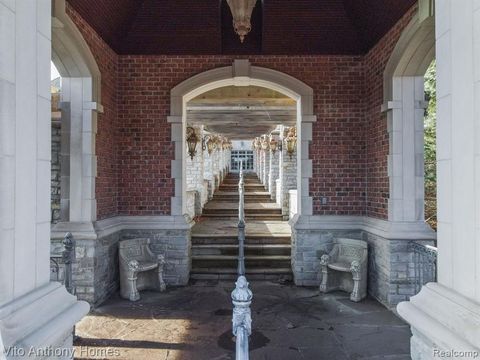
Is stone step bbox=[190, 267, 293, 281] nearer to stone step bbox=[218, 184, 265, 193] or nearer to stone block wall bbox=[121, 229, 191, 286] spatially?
stone block wall bbox=[121, 229, 191, 286]

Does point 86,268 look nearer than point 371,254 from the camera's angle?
Yes

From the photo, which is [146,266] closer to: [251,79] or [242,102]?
[251,79]

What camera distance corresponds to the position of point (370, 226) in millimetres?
6457

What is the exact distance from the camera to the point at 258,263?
7676 mm

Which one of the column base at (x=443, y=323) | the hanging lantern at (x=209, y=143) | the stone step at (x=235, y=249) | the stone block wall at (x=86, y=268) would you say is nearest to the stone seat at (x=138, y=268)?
the stone block wall at (x=86, y=268)

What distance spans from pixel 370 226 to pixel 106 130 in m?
4.76

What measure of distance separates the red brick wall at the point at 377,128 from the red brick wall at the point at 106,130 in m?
4.54

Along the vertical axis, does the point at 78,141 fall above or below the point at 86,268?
above

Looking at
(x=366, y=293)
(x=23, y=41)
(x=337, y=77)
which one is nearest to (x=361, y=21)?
(x=337, y=77)

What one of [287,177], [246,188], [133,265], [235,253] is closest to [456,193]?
[133,265]

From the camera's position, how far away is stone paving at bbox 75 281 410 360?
14.0 feet

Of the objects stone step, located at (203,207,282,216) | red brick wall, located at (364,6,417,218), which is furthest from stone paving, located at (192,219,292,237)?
red brick wall, located at (364,6,417,218)

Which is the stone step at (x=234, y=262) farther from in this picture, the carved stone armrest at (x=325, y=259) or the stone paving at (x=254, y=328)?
the carved stone armrest at (x=325, y=259)

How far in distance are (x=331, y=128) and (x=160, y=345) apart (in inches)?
182
